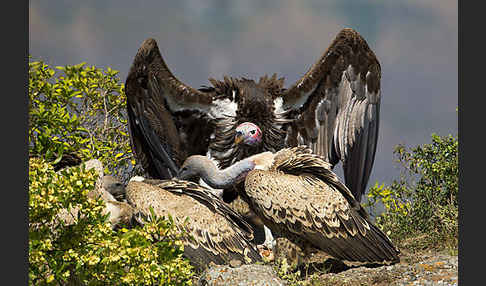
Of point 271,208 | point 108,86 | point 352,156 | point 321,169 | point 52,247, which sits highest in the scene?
point 108,86

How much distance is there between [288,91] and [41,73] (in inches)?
162

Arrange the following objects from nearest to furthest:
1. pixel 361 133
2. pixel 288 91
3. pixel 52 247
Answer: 1. pixel 52 247
2. pixel 361 133
3. pixel 288 91

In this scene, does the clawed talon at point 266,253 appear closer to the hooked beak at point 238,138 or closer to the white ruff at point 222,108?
the hooked beak at point 238,138

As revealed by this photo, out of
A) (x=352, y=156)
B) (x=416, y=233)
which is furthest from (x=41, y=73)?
(x=416, y=233)

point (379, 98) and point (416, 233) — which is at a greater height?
point (379, 98)

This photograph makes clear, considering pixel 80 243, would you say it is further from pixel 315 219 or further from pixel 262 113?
pixel 262 113

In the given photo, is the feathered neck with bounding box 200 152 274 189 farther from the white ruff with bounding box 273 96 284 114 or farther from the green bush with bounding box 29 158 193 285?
the green bush with bounding box 29 158 193 285

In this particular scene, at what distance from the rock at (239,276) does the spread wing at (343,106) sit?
4.01 metres

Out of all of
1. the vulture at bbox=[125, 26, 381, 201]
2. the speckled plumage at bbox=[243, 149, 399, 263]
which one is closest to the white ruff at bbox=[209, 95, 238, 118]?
the vulture at bbox=[125, 26, 381, 201]

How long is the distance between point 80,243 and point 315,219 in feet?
9.61

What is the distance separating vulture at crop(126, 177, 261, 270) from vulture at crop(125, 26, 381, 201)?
2.57m

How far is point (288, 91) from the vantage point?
34.3ft

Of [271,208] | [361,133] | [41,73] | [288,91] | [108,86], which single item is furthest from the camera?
[108,86]

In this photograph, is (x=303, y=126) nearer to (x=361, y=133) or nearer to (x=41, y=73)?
(x=361, y=133)
